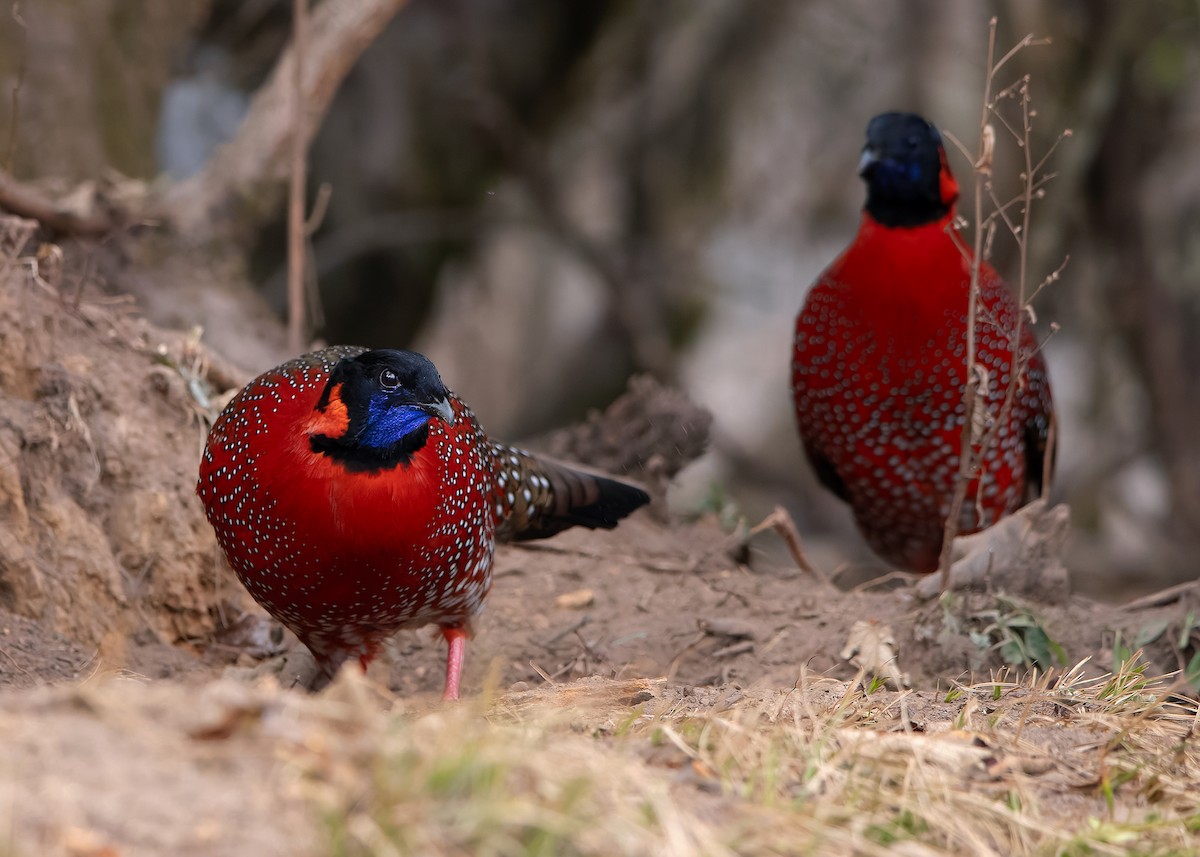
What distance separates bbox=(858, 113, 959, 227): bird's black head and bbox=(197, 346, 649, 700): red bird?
2.14 meters

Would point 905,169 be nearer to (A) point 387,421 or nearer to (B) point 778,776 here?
(A) point 387,421

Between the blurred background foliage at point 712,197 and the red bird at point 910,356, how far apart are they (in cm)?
311

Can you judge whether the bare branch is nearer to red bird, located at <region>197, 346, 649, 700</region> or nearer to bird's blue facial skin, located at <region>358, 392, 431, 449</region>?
red bird, located at <region>197, 346, 649, 700</region>

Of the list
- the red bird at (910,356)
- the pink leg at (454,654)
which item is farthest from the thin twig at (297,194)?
the red bird at (910,356)

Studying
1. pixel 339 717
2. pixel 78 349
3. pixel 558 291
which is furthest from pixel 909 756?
pixel 558 291

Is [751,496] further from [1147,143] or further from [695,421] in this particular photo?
[695,421]

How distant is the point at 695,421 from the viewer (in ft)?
17.6

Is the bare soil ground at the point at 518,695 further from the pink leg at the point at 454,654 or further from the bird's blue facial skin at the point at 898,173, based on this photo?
the bird's blue facial skin at the point at 898,173

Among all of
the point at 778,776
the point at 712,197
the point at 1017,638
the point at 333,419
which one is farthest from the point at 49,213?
the point at 712,197

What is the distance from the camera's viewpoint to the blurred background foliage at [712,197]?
847 cm

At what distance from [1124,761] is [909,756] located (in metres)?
0.51

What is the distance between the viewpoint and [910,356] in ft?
16.1

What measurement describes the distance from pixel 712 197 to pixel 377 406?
22.4 ft

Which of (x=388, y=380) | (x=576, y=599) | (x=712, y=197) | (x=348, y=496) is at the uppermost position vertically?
(x=712, y=197)
